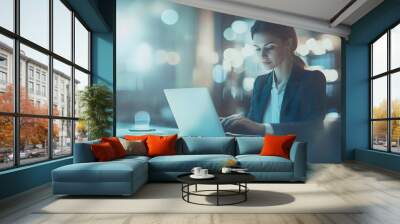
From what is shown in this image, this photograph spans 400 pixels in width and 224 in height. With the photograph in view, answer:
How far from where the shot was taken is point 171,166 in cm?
593

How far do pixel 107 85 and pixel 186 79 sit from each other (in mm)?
1844

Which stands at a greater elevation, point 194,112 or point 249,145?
point 194,112

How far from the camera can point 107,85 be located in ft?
28.3

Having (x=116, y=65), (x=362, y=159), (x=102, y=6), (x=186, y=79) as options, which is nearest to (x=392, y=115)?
(x=362, y=159)

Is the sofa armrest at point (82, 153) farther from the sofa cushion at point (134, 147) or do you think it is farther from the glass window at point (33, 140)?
the sofa cushion at point (134, 147)

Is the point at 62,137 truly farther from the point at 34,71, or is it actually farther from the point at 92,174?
the point at 92,174

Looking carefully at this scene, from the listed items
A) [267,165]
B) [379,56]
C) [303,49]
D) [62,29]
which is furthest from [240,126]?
[62,29]

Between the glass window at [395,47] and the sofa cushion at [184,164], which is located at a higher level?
the glass window at [395,47]

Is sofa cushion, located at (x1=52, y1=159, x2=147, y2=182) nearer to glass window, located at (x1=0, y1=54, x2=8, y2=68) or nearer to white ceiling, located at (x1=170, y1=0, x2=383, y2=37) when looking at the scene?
glass window, located at (x1=0, y1=54, x2=8, y2=68)

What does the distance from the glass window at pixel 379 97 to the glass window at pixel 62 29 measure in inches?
271

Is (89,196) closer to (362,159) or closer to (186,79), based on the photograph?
(186,79)

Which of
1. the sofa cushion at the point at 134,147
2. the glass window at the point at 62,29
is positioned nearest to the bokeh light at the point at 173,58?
the glass window at the point at 62,29

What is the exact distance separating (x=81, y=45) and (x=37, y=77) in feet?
8.02

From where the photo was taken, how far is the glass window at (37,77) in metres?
5.25
